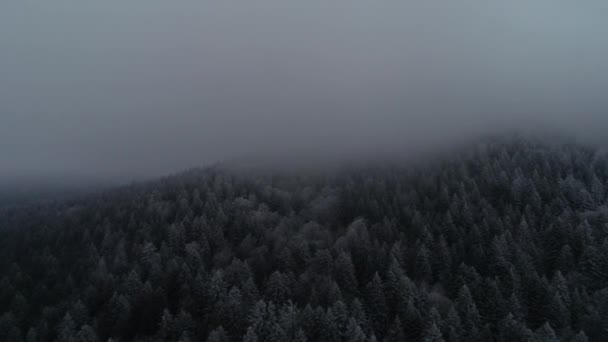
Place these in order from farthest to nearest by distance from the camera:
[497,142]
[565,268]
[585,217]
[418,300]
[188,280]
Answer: [497,142] < [585,217] < [188,280] < [565,268] < [418,300]

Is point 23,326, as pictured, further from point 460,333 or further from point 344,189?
point 344,189

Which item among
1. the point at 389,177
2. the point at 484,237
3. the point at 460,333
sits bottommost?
the point at 460,333

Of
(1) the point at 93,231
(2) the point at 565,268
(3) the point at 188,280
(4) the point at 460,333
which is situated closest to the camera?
(4) the point at 460,333

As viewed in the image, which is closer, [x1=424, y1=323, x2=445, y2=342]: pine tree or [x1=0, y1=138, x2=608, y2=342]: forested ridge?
[x1=424, y1=323, x2=445, y2=342]: pine tree

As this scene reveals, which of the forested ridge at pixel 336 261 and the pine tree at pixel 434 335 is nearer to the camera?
the pine tree at pixel 434 335

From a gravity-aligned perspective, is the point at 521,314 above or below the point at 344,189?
below

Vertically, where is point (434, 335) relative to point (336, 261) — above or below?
below

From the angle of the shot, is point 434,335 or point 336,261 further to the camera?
point 336,261

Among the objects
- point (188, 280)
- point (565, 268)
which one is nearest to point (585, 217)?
point (565, 268)
